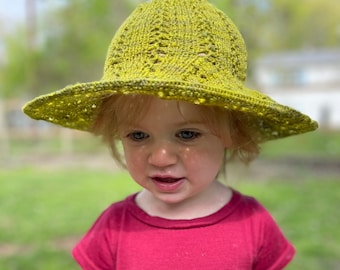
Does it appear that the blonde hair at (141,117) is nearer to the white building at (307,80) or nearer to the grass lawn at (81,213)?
the grass lawn at (81,213)

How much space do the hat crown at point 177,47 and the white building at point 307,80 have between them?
15.1 metres

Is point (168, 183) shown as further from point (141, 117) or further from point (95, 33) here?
point (95, 33)

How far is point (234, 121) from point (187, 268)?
1.26 ft

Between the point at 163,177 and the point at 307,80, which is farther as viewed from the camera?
the point at 307,80

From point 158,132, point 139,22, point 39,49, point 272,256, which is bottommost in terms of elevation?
point 272,256

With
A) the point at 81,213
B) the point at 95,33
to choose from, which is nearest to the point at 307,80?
the point at 95,33

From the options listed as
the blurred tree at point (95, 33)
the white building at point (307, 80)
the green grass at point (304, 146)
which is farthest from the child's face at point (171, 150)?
the white building at point (307, 80)

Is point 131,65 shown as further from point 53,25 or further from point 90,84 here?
point 53,25

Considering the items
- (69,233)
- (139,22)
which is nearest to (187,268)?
(139,22)

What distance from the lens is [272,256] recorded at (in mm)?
1238

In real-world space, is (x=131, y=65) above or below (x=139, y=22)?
below

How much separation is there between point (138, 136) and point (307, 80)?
58.2 ft

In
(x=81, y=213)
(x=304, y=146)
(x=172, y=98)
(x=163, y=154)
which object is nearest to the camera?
(x=172, y=98)

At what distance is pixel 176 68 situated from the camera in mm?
1021
